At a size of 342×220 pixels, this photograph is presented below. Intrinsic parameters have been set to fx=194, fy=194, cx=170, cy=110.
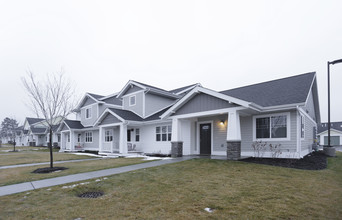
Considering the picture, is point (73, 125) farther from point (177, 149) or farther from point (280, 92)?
point (280, 92)

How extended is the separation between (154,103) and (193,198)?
47.5 feet

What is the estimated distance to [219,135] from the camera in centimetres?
1346

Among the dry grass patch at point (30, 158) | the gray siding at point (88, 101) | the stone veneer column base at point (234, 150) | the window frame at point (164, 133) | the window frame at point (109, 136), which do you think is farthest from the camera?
the gray siding at point (88, 101)

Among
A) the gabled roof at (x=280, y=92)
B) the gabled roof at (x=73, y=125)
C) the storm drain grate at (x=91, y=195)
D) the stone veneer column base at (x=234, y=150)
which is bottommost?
the storm drain grate at (x=91, y=195)

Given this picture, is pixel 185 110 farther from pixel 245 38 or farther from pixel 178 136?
pixel 245 38

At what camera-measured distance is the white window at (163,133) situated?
15.5m

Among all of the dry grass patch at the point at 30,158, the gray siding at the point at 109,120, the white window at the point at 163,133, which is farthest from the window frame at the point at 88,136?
the white window at the point at 163,133

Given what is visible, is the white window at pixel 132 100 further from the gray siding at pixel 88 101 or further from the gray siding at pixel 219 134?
the gray siding at pixel 219 134

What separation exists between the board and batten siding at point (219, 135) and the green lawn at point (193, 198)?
18.9 feet

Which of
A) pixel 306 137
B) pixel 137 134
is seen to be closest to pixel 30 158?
pixel 137 134

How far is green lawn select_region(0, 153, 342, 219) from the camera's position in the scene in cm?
402

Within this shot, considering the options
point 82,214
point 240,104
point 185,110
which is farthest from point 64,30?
point 82,214

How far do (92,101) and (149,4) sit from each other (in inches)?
523

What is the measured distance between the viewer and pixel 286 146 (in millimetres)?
10836
